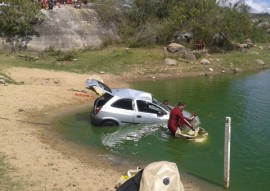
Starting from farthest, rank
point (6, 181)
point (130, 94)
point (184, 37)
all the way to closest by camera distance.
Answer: point (184, 37) < point (130, 94) < point (6, 181)

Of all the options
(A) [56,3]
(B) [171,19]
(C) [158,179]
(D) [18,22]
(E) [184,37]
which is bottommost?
(D) [18,22]

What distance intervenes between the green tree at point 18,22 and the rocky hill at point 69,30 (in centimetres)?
76

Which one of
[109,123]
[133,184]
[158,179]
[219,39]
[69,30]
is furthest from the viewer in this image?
[219,39]

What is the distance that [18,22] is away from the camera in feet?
125

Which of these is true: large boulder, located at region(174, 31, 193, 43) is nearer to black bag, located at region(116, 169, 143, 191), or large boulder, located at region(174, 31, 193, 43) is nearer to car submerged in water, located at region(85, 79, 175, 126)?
car submerged in water, located at region(85, 79, 175, 126)

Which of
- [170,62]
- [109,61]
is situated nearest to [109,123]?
[109,61]

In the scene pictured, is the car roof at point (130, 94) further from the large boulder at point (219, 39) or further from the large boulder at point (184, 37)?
the large boulder at point (219, 39)

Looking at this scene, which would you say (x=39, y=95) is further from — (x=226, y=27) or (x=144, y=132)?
(x=226, y=27)

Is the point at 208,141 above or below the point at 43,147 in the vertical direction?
above

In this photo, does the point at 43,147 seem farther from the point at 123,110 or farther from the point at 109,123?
the point at 123,110

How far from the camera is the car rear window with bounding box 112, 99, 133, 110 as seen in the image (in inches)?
710

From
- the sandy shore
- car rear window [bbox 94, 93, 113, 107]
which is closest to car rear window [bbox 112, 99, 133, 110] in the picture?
car rear window [bbox 94, 93, 113, 107]

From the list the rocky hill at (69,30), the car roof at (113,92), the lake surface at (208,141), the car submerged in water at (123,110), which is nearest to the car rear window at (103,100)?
the car submerged in water at (123,110)

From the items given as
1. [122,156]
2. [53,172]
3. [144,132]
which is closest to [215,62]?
[144,132]
